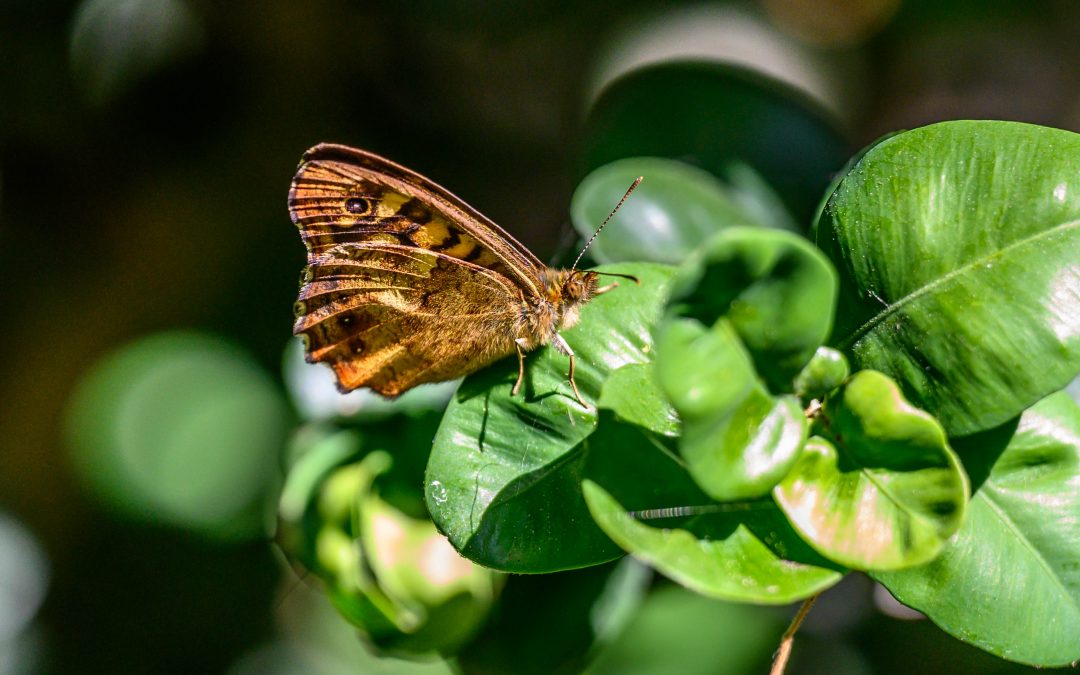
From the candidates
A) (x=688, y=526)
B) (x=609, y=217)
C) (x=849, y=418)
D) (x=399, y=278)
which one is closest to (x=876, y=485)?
(x=849, y=418)

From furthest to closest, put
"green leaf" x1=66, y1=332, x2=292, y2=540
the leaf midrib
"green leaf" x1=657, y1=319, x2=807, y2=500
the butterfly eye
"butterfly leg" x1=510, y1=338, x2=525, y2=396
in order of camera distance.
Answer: "green leaf" x1=66, y1=332, x2=292, y2=540 → the butterfly eye → "butterfly leg" x1=510, y1=338, x2=525, y2=396 → the leaf midrib → "green leaf" x1=657, y1=319, x2=807, y2=500

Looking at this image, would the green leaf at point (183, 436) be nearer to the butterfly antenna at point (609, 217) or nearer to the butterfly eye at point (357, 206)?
the butterfly eye at point (357, 206)

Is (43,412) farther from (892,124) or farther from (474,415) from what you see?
(892,124)

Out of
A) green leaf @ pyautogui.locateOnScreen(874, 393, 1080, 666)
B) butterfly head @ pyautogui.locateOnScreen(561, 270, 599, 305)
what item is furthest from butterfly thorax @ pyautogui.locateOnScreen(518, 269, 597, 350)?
green leaf @ pyautogui.locateOnScreen(874, 393, 1080, 666)

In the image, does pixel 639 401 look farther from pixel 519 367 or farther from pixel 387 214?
pixel 387 214

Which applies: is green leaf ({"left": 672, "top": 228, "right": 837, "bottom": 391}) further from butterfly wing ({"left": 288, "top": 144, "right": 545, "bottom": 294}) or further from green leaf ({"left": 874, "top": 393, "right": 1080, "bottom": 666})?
butterfly wing ({"left": 288, "top": 144, "right": 545, "bottom": 294})

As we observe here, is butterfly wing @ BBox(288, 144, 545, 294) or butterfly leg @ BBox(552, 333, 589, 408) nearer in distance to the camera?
butterfly leg @ BBox(552, 333, 589, 408)
